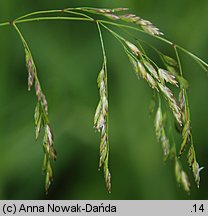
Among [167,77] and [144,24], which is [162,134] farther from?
[144,24]

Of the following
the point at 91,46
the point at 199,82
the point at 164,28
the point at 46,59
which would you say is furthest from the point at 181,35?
the point at 46,59

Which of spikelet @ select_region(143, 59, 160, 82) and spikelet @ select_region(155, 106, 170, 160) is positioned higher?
spikelet @ select_region(143, 59, 160, 82)

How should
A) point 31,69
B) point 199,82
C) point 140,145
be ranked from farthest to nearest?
point 199,82, point 140,145, point 31,69

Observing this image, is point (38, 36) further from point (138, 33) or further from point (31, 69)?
point (31, 69)

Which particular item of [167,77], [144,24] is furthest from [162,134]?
[144,24]

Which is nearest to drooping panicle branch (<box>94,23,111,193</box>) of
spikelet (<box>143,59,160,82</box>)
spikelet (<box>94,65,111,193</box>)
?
spikelet (<box>94,65,111,193</box>)

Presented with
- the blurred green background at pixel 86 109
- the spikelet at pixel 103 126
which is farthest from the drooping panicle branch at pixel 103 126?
the blurred green background at pixel 86 109

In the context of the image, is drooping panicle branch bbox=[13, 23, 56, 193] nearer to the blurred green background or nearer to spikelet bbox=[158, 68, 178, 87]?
spikelet bbox=[158, 68, 178, 87]

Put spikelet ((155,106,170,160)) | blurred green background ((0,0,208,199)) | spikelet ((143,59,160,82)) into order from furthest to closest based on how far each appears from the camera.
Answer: blurred green background ((0,0,208,199)) < spikelet ((155,106,170,160)) < spikelet ((143,59,160,82))
